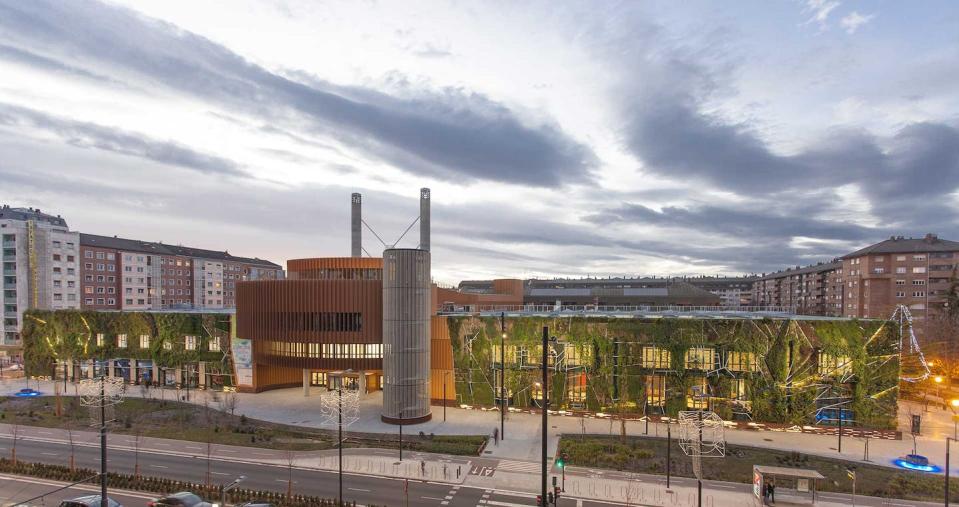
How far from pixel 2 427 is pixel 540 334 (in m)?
56.4

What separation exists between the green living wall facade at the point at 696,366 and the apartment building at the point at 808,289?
63.2 m

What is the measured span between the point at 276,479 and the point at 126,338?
5171cm

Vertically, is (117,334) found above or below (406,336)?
below

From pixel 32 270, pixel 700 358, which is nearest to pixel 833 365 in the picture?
pixel 700 358

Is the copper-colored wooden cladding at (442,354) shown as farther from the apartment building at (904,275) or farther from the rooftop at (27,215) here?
the rooftop at (27,215)

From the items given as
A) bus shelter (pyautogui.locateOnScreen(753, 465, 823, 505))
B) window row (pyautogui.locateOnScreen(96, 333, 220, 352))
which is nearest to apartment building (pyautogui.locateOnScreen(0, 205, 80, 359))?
window row (pyautogui.locateOnScreen(96, 333, 220, 352))

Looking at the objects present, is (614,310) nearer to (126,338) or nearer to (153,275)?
(126,338)

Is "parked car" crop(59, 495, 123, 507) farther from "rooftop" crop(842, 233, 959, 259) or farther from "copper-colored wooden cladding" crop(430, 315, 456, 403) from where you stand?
"rooftop" crop(842, 233, 959, 259)

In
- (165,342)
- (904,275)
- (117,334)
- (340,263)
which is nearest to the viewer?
(340,263)

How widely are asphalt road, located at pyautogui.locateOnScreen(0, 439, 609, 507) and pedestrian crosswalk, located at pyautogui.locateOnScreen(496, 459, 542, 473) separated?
4.38 m

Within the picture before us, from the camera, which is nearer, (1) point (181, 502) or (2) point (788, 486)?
(1) point (181, 502)

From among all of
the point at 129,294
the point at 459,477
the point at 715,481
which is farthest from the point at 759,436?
the point at 129,294

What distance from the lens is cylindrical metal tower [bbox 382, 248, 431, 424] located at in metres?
48.5

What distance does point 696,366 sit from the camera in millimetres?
48688
